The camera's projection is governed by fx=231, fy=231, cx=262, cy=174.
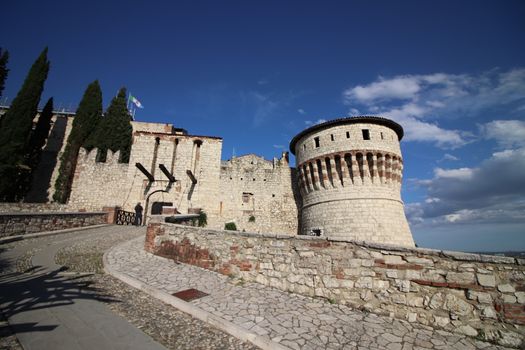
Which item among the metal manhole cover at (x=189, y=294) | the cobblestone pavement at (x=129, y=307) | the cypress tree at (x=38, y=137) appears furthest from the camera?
the cypress tree at (x=38, y=137)

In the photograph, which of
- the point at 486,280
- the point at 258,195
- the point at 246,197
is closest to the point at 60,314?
the point at 486,280

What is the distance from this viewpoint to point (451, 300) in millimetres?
3945

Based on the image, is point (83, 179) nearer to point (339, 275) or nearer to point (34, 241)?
point (34, 241)

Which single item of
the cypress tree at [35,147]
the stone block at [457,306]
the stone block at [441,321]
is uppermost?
the cypress tree at [35,147]

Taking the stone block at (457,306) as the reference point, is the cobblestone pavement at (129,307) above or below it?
below

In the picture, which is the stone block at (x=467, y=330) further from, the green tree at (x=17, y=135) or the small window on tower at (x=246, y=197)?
the green tree at (x=17, y=135)

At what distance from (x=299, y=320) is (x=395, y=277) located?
204cm

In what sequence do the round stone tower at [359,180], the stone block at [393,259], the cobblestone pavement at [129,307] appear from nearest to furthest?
the cobblestone pavement at [129,307] → the stone block at [393,259] → the round stone tower at [359,180]

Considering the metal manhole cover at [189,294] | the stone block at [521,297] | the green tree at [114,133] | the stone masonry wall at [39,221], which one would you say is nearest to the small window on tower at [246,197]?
the stone masonry wall at [39,221]

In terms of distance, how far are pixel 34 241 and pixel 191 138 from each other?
13.3 metres

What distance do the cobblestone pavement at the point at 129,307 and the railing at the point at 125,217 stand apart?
7961mm

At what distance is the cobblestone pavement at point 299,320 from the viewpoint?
3.45 m

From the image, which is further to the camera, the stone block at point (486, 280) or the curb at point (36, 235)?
the curb at point (36, 235)

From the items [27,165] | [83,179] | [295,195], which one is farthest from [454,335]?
[27,165]
